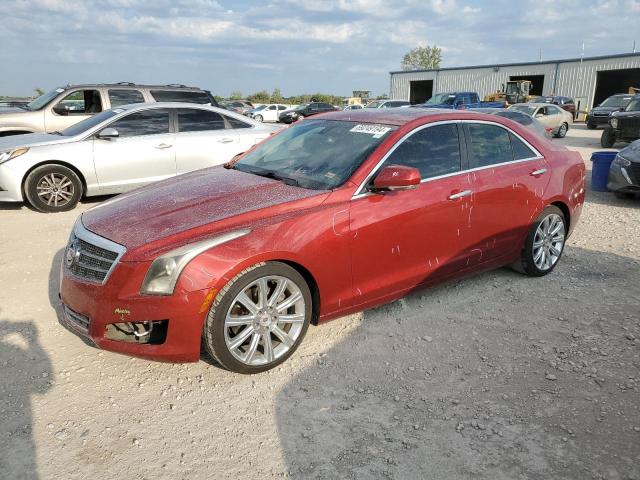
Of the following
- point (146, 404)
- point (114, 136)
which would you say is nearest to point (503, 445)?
point (146, 404)

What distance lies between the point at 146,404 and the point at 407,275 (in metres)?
1.98

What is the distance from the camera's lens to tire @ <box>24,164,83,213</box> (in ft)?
23.4

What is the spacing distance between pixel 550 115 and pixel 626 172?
1366 centimetres

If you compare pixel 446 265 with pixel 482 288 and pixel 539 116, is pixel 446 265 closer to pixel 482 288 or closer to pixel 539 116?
pixel 482 288

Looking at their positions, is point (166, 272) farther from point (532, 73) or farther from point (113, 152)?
point (532, 73)

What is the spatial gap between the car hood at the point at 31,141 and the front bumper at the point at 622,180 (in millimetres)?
8428

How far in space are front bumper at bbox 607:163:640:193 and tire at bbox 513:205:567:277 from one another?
3889mm

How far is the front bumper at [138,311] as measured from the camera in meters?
2.87

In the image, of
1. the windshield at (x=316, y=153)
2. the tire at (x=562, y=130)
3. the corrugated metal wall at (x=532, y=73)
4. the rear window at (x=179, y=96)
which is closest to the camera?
the windshield at (x=316, y=153)

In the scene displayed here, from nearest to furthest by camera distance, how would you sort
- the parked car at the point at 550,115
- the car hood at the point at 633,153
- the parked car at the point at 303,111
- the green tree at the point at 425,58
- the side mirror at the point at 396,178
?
the side mirror at the point at 396,178 → the car hood at the point at 633,153 → the parked car at the point at 550,115 → the parked car at the point at 303,111 → the green tree at the point at 425,58

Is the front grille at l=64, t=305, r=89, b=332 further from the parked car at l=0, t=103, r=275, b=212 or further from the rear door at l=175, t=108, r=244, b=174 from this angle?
the rear door at l=175, t=108, r=244, b=174

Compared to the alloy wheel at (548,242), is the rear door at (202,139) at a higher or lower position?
higher

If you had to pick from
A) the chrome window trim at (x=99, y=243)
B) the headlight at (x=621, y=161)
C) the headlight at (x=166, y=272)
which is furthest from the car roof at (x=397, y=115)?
the headlight at (x=621, y=161)

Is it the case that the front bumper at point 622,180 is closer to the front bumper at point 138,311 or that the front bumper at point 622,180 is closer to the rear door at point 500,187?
the rear door at point 500,187
